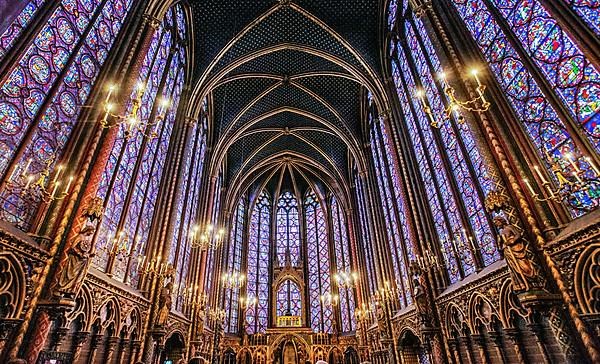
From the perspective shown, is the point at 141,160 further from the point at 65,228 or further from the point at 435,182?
the point at 435,182

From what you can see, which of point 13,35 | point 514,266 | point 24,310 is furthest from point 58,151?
point 514,266

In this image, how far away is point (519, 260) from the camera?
6586 millimetres

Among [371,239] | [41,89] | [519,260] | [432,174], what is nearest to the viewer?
[519,260]

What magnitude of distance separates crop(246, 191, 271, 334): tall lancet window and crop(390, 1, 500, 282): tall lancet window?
58.2 ft

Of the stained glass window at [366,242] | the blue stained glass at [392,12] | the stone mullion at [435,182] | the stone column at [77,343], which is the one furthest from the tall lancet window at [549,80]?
the stained glass window at [366,242]

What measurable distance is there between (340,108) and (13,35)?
18.5m

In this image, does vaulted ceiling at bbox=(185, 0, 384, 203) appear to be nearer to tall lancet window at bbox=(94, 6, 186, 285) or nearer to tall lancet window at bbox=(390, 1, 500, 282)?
tall lancet window at bbox=(94, 6, 186, 285)

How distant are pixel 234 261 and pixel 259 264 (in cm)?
262

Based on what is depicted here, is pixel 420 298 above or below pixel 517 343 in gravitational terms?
above

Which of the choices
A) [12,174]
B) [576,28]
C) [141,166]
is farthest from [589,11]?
[141,166]

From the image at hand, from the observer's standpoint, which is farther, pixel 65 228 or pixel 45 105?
pixel 45 105

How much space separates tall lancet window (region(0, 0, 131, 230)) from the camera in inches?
254

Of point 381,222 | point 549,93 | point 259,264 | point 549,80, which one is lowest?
point 549,93

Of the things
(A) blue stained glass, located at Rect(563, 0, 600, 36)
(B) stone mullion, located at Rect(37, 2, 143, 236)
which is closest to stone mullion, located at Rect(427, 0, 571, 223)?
(A) blue stained glass, located at Rect(563, 0, 600, 36)
